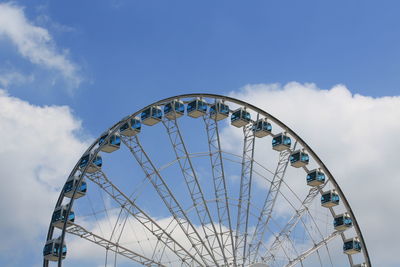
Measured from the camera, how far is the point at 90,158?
157 ft

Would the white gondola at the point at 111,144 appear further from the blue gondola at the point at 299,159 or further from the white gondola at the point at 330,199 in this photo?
the white gondola at the point at 330,199

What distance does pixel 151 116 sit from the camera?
163 ft

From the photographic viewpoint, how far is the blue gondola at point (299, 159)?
5231cm

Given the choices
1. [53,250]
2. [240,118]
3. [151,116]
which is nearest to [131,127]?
[151,116]

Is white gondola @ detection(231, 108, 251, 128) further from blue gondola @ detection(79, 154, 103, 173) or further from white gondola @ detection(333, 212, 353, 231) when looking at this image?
blue gondola @ detection(79, 154, 103, 173)

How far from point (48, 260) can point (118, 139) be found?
876cm

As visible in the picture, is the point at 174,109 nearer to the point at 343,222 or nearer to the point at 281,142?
the point at 281,142

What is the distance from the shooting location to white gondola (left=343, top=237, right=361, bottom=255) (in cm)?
5191

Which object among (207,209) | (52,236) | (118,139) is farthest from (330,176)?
(52,236)

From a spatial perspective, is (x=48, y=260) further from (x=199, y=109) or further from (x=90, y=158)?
(x=199, y=109)

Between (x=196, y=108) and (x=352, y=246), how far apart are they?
1436 centimetres

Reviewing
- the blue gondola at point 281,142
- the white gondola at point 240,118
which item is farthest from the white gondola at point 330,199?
the white gondola at point 240,118

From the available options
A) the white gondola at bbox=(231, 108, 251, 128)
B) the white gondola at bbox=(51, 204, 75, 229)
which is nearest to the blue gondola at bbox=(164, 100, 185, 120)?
the white gondola at bbox=(231, 108, 251, 128)

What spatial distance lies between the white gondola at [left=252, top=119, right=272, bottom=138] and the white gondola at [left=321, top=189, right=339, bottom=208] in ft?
19.8
